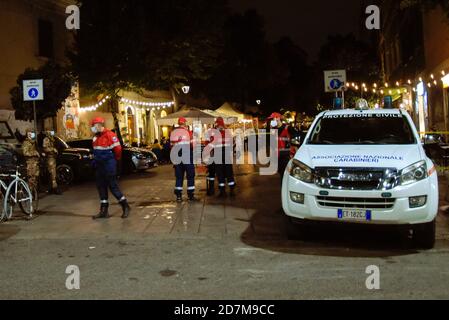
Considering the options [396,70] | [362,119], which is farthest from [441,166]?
[396,70]

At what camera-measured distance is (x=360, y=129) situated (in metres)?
7.93

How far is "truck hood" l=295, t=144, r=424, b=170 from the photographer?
6504 millimetres

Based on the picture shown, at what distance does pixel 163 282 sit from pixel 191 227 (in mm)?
2923

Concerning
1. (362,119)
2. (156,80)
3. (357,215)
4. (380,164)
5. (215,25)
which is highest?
(215,25)

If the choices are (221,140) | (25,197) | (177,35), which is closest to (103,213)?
(25,197)

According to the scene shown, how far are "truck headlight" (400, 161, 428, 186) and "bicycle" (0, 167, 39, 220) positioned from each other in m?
6.67

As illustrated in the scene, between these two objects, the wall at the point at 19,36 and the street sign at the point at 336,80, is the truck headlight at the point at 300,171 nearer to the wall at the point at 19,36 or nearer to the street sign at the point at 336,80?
the street sign at the point at 336,80

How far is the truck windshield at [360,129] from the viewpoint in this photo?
7703 millimetres

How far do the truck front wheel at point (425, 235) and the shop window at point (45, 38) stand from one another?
21308 mm

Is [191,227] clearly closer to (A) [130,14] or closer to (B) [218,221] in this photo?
(B) [218,221]

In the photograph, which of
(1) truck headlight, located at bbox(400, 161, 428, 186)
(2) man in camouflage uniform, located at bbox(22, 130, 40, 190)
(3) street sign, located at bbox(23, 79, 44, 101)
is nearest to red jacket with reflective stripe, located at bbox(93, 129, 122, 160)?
(2) man in camouflage uniform, located at bbox(22, 130, 40, 190)

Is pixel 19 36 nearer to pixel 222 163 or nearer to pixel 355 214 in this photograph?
pixel 222 163

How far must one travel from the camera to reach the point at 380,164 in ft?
21.2

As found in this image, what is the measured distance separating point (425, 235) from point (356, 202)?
104cm
